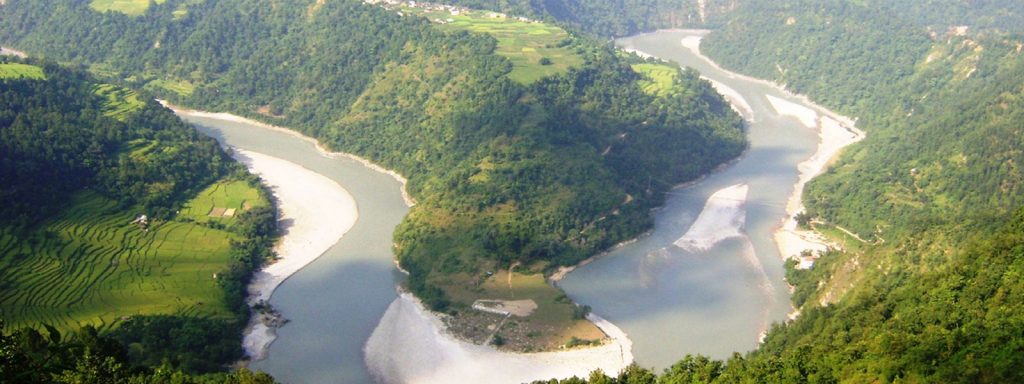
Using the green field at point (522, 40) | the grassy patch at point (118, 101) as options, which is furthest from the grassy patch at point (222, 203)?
the green field at point (522, 40)

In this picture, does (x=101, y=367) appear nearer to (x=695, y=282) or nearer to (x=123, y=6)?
(x=695, y=282)

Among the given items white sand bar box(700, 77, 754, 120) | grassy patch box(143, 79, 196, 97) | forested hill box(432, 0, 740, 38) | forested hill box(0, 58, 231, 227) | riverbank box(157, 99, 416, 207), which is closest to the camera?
forested hill box(0, 58, 231, 227)

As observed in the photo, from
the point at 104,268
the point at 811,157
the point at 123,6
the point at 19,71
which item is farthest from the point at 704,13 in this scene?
the point at 104,268

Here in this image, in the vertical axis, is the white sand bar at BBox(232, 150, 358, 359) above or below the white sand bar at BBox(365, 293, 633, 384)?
below

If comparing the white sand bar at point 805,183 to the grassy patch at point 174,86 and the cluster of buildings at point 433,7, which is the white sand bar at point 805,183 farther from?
the grassy patch at point 174,86

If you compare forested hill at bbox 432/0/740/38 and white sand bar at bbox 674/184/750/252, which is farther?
forested hill at bbox 432/0/740/38

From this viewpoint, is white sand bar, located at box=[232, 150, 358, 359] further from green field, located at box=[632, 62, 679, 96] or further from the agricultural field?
green field, located at box=[632, 62, 679, 96]

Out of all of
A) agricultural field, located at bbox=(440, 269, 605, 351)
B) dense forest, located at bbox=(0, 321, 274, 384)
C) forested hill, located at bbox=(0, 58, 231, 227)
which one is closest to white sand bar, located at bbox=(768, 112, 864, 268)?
agricultural field, located at bbox=(440, 269, 605, 351)
